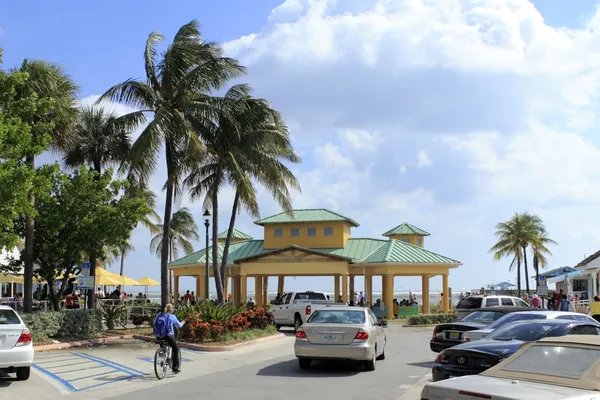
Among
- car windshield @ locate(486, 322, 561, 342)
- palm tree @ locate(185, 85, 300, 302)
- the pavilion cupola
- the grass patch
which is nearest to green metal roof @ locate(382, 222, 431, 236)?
the pavilion cupola

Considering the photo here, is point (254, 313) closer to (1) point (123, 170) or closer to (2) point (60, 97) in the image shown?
(1) point (123, 170)

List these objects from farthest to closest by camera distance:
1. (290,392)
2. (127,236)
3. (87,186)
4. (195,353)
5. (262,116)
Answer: (262,116), (127,236), (87,186), (195,353), (290,392)

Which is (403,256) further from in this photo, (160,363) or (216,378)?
(160,363)

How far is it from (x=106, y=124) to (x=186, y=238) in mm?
34343

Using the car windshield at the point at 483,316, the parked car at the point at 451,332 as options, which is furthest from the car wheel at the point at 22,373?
the car windshield at the point at 483,316

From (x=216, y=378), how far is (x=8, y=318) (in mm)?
4296

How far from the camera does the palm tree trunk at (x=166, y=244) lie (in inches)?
944

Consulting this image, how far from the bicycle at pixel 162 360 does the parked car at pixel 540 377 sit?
803 centimetres

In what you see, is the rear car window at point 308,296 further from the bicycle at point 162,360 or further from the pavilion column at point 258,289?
the bicycle at point 162,360

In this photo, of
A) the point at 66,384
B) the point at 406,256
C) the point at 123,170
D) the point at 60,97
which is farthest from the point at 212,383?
the point at 406,256

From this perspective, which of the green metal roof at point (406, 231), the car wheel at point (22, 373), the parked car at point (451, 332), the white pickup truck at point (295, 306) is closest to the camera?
the car wheel at point (22, 373)

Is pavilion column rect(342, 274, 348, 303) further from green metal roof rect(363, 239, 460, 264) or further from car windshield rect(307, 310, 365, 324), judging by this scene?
car windshield rect(307, 310, 365, 324)

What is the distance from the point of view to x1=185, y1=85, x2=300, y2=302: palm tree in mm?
28000

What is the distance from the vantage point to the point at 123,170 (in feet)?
88.9
